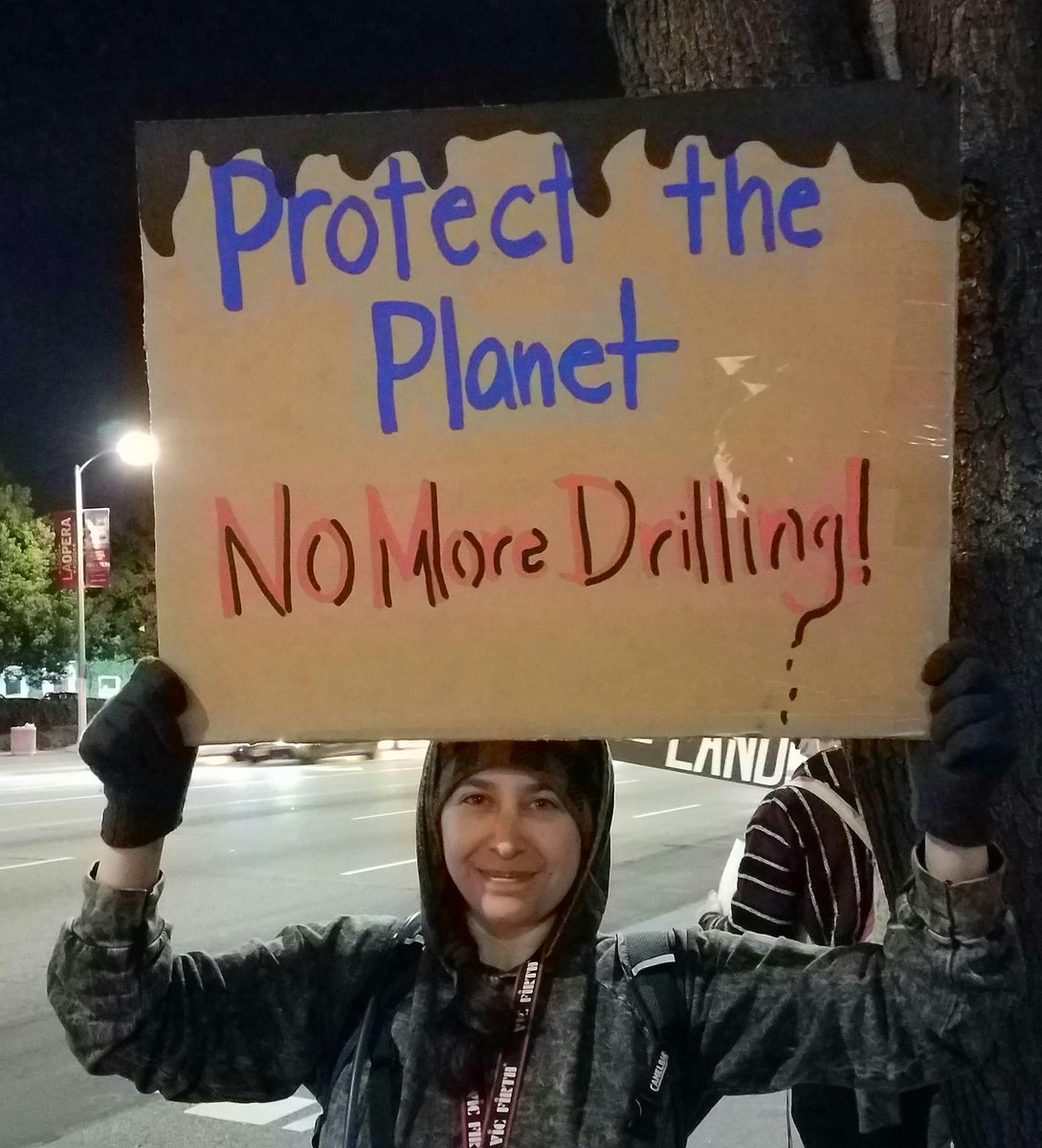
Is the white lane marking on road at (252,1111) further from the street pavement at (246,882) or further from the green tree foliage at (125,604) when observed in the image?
the green tree foliage at (125,604)

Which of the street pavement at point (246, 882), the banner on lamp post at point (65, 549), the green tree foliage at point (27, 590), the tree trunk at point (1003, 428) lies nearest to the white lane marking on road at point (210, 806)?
the street pavement at point (246, 882)

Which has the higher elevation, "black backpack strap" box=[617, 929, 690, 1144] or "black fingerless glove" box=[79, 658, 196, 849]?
"black fingerless glove" box=[79, 658, 196, 849]

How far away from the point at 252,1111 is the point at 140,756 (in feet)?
10.9

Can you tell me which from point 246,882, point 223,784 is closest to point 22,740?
point 223,784

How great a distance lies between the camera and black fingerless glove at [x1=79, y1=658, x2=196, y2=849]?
1237 millimetres

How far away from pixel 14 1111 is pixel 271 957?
3.24 meters

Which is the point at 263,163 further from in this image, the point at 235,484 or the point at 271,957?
the point at 271,957

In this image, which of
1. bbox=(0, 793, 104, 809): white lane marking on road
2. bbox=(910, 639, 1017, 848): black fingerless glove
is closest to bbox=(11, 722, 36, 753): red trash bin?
bbox=(0, 793, 104, 809): white lane marking on road

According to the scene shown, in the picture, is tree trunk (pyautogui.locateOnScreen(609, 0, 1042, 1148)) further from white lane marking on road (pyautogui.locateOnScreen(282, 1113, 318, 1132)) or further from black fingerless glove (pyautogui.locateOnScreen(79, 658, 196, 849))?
white lane marking on road (pyautogui.locateOnScreen(282, 1113, 318, 1132))

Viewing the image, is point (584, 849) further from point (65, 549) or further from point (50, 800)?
point (65, 549)

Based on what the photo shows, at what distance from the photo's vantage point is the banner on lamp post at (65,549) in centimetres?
2412

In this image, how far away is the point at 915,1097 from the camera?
76.0 inches

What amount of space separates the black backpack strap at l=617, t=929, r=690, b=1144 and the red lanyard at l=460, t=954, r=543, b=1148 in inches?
5.2

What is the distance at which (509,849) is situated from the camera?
134cm
